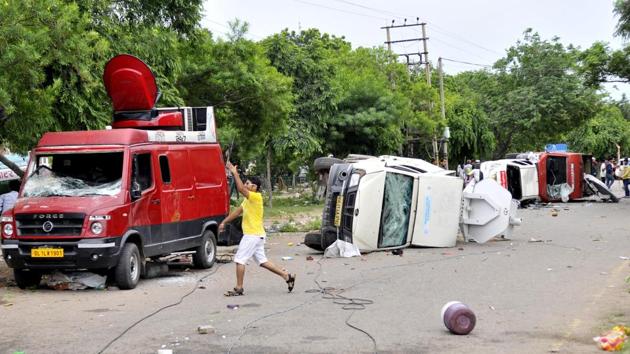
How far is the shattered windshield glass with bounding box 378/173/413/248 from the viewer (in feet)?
51.7

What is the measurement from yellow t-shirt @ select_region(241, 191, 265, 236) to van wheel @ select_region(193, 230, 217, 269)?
3.22 metres

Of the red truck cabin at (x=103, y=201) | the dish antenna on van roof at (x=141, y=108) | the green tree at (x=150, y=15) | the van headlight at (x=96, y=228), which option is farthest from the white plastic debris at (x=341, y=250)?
the green tree at (x=150, y=15)

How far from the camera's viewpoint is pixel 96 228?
11000mm

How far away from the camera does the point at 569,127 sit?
47.1 metres

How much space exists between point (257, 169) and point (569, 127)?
63.0 ft

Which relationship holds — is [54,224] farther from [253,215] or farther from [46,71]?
[46,71]

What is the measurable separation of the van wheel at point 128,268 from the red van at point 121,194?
0.05ft

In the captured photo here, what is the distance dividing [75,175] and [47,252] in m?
1.45

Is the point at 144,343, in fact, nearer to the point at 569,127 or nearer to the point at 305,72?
the point at 305,72

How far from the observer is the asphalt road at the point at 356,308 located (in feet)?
24.6

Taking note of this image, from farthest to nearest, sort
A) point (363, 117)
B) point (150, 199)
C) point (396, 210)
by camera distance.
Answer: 1. point (363, 117)
2. point (396, 210)
3. point (150, 199)

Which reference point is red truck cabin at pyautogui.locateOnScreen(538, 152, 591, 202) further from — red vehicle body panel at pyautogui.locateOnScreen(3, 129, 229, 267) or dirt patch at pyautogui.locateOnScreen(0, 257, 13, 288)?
dirt patch at pyautogui.locateOnScreen(0, 257, 13, 288)

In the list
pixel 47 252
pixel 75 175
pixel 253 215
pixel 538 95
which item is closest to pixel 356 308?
pixel 253 215

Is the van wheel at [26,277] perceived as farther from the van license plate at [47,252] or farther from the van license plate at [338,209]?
the van license plate at [338,209]
